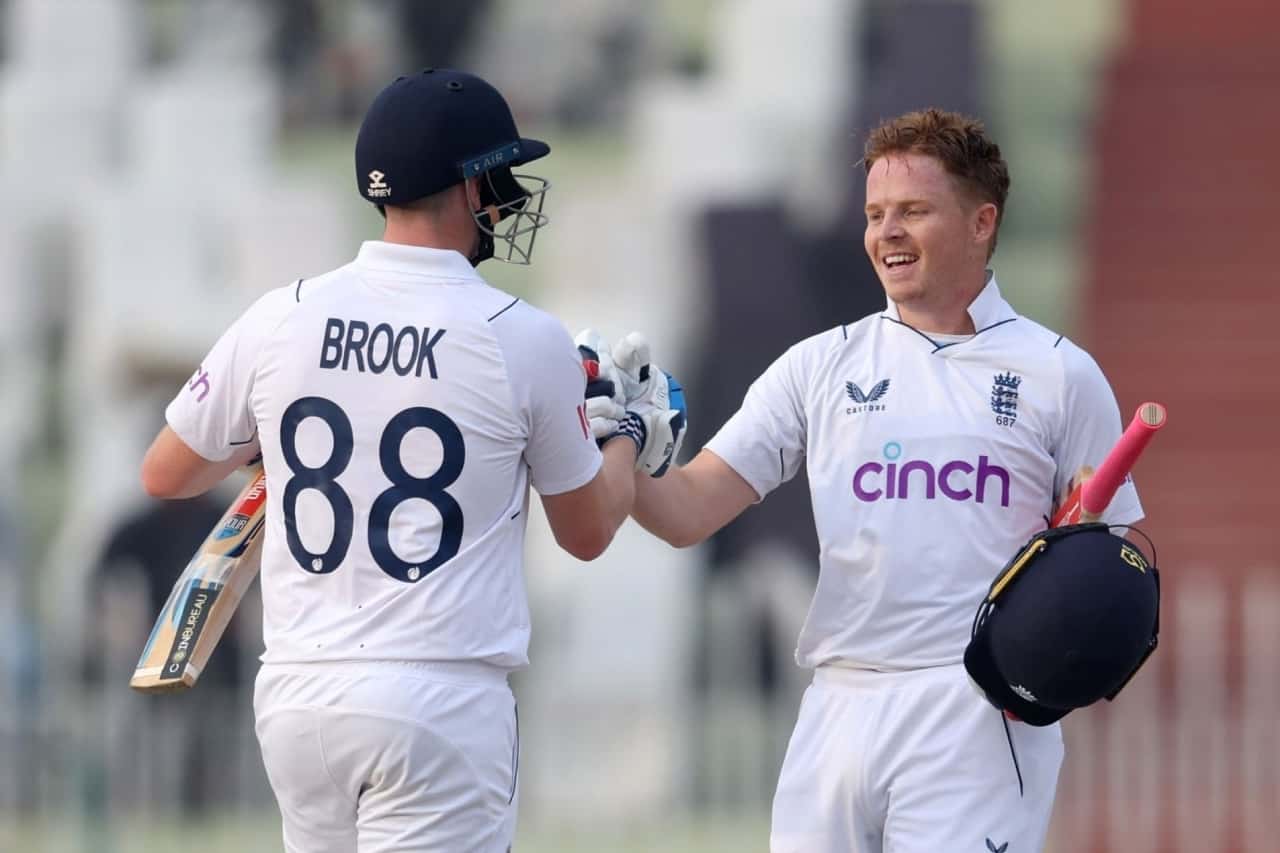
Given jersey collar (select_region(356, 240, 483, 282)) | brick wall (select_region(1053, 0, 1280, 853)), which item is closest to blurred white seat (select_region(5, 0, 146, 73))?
brick wall (select_region(1053, 0, 1280, 853))

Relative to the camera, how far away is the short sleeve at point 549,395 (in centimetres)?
343

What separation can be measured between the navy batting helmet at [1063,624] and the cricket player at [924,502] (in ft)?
0.34

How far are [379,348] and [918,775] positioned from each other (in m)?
1.27

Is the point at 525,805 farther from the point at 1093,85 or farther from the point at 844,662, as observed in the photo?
the point at 844,662

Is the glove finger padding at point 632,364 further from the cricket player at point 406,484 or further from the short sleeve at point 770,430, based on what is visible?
Result: the cricket player at point 406,484

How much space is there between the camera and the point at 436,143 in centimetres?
346

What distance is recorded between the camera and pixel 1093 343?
32.8 ft

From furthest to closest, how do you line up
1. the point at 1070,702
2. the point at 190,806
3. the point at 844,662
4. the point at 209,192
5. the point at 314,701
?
the point at 209,192 < the point at 190,806 < the point at 844,662 < the point at 1070,702 < the point at 314,701

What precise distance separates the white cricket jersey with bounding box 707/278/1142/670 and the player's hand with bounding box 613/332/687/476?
0.92ft

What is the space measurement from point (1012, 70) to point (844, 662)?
6648 millimetres

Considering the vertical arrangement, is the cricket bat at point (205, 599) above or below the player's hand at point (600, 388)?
below

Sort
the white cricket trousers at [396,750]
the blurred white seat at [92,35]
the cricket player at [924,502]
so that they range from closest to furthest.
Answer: the white cricket trousers at [396,750] → the cricket player at [924,502] → the blurred white seat at [92,35]

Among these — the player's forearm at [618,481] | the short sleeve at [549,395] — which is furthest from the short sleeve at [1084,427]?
the short sleeve at [549,395]

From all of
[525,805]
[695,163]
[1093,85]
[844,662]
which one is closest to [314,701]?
[844,662]
